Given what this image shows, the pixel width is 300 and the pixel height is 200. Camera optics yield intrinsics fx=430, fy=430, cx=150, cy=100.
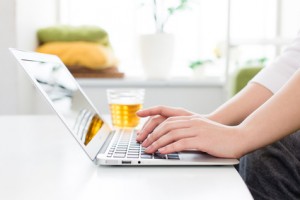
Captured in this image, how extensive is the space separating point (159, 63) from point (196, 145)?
5.31ft

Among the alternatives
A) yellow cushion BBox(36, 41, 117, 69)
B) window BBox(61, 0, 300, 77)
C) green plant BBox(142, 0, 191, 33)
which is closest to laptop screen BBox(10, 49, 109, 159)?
yellow cushion BBox(36, 41, 117, 69)

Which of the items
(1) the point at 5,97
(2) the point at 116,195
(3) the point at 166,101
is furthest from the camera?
(3) the point at 166,101

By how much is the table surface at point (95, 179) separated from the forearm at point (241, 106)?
1.02 feet

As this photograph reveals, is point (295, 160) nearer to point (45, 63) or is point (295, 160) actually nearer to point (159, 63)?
point (45, 63)

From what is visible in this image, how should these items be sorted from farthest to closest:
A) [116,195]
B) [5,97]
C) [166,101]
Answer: [166,101] < [5,97] < [116,195]

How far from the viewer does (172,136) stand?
2.05ft

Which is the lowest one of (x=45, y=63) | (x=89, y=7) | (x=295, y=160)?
(x=295, y=160)

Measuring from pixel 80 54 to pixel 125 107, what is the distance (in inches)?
46.9

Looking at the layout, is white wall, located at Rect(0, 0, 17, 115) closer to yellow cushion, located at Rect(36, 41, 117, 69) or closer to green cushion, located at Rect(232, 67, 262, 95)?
yellow cushion, located at Rect(36, 41, 117, 69)

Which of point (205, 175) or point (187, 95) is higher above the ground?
point (205, 175)

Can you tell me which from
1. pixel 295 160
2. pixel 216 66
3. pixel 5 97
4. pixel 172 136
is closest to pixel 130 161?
pixel 172 136

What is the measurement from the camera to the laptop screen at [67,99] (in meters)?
0.63

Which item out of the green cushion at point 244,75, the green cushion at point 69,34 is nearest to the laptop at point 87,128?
the green cushion at point 244,75

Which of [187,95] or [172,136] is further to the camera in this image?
[187,95]
